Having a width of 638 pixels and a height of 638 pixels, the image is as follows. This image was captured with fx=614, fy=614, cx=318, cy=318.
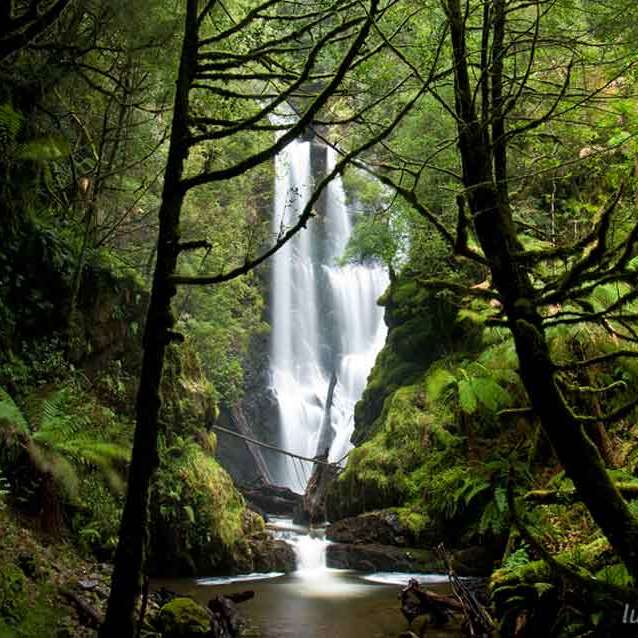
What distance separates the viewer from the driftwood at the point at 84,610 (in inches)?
194

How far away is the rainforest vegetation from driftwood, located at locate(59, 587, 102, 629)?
0.14 ft

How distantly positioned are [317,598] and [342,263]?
937 cm

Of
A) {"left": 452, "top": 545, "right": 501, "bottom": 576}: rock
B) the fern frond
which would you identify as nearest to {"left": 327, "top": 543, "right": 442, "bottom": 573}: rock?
{"left": 452, "top": 545, "right": 501, "bottom": 576}: rock

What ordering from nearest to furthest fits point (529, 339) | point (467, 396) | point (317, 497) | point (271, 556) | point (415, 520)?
point (529, 339) → point (467, 396) → point (415, 520) → point (271, 556) → point (317, 497)

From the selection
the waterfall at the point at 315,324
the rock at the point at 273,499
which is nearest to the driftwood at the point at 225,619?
the rock at the point at 273,499

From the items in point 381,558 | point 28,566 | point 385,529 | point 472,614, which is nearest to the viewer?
point 28,566

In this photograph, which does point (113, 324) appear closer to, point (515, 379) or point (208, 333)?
point (208, 333)

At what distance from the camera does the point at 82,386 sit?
29.1 ft

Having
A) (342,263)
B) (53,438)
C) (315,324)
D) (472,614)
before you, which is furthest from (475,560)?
(315,324)

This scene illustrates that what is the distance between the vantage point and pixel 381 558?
10148 millimetres

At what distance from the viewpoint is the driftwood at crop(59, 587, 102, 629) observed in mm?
4922

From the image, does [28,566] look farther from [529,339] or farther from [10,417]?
[529,339]

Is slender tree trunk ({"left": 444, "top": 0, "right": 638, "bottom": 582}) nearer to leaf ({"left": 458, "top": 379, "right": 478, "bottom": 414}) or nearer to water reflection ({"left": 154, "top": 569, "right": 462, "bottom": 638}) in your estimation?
water reflection ({"left": 154, "top": 569, "right": 462, "bottom": 638})

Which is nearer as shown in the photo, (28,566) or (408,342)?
(28,566)
